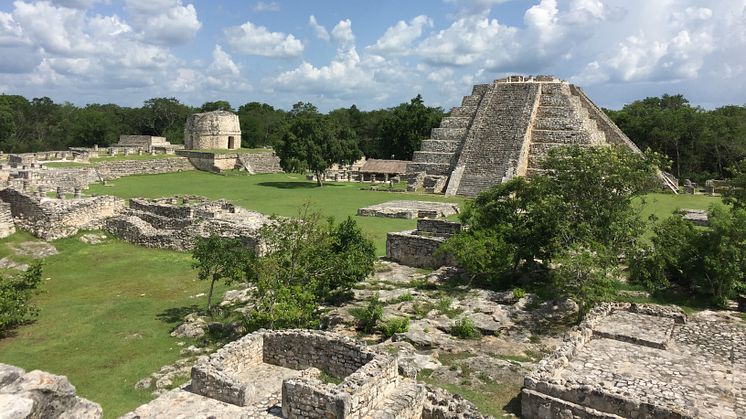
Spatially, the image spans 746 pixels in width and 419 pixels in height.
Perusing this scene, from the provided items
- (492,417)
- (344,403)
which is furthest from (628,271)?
(344,403)

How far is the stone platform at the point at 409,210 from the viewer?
95.0 ft

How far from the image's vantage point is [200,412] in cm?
865

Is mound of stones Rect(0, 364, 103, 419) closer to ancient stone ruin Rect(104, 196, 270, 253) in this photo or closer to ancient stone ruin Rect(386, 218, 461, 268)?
ancient stone ruin Rect(386, 218, 461, 268)

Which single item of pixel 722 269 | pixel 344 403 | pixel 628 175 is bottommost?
pixel 344 403

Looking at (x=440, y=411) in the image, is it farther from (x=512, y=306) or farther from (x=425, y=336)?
(x=512, y=306)

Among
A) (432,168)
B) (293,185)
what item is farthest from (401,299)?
(432,168)

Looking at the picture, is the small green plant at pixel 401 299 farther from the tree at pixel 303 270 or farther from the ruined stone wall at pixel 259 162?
the ruined stone wall at pixel 259 162

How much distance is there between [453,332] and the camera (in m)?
13.2

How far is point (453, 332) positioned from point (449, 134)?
36545 millimetres

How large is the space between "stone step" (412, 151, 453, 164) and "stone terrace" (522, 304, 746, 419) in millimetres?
31909

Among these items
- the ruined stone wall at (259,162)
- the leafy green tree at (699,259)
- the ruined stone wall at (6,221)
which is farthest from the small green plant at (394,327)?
the ruined stone wall at (259,162)

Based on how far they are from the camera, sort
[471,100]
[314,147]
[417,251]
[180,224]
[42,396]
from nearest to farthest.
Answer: [42,396], [417,251], [180,224], [314,147], [471,100]

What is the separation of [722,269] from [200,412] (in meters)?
14.1

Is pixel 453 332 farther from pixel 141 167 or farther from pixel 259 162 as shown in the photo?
pixel 259 162
